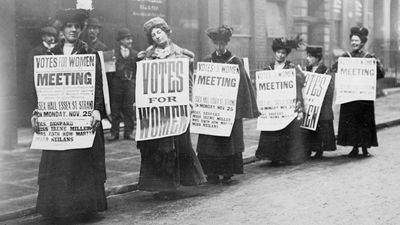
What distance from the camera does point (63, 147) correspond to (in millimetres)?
5844

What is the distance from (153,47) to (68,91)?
129 centimetres

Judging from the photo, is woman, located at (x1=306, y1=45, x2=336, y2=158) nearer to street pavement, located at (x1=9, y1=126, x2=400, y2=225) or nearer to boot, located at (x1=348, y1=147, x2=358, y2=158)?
boot, located at (x1=348, y1=147, x2=358, y2=158)

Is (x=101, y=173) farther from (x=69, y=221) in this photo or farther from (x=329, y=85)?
(x=329, y=85)

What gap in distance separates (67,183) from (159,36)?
1860 millimetres

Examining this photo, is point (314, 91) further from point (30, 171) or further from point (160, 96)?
point (30, 171)

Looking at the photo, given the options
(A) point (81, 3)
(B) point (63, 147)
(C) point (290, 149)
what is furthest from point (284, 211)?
(A) point (81, 3)

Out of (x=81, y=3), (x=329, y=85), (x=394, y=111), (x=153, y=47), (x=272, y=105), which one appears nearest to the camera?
(x=153, y=47)

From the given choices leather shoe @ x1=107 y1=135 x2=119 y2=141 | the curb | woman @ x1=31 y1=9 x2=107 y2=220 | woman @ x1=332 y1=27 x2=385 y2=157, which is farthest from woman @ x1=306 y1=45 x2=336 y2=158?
woman @ x1=31 y1=9 x2=107 y2=220

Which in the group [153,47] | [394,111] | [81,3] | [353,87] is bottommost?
[394,111]

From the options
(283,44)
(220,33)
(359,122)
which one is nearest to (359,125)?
(359,122)

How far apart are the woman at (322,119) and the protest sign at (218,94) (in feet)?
6.75

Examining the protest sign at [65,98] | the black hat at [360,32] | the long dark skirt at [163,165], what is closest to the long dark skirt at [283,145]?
the black hat at [360,32]

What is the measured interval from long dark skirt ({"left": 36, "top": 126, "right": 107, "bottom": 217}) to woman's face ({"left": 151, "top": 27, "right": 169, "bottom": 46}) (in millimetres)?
1476

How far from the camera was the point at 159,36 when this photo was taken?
680cm
